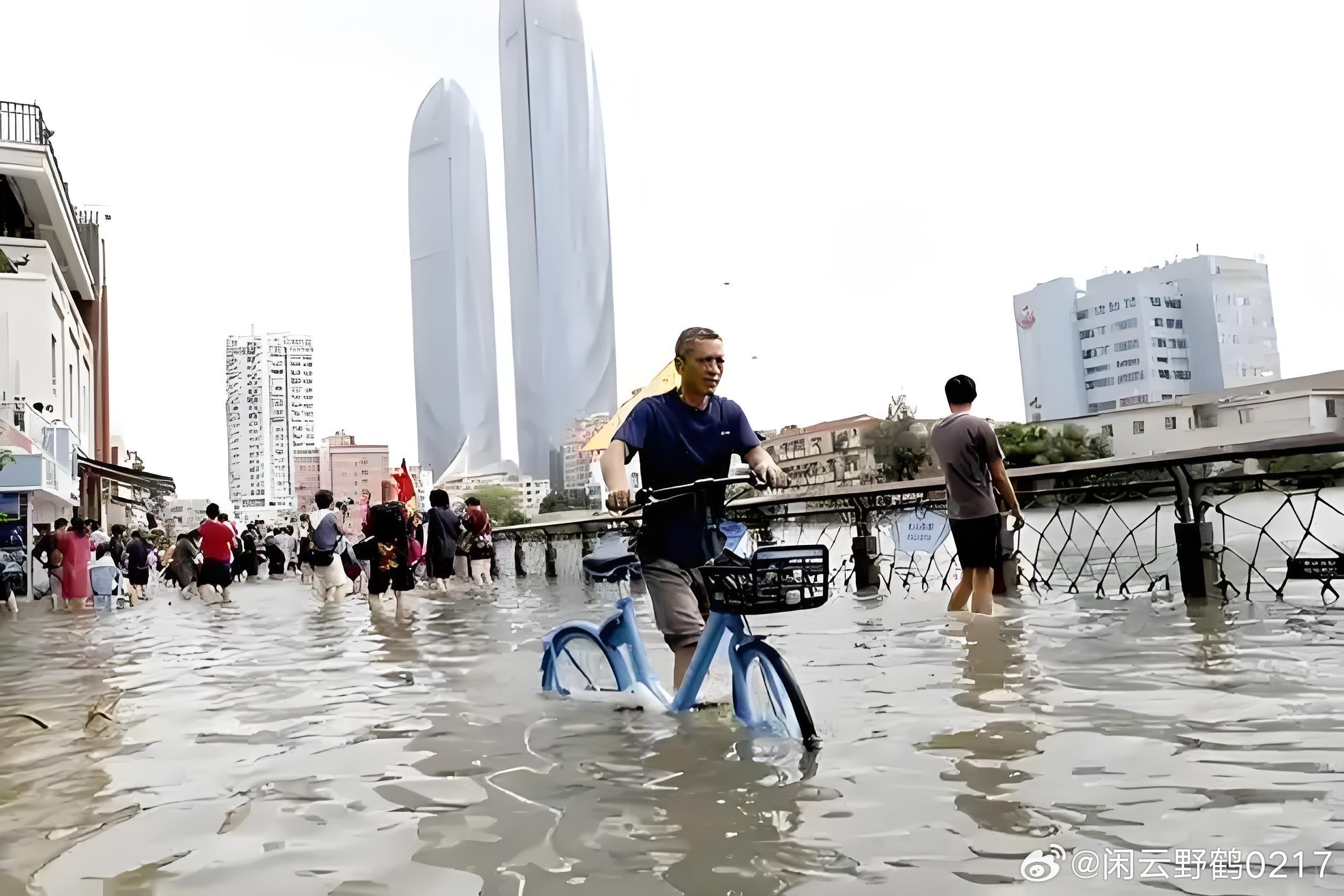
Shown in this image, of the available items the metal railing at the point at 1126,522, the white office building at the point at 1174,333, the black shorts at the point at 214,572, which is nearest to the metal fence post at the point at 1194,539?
the metal railing at the point at 1126,522

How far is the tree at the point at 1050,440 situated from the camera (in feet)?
251

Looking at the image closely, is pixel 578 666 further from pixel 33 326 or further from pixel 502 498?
pixel 502 498

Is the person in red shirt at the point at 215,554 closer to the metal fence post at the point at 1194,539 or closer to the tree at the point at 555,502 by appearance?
the metal fence post at the point at 1194,539

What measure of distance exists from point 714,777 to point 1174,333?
460 feet

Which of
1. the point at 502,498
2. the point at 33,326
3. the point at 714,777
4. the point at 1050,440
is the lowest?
the point at 714,777

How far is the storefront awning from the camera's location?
33.7 meters

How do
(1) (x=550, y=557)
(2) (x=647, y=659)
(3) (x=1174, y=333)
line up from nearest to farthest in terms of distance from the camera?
1. (2) (x=647, y=659)
2. (1) (x=550, y=557)
3. (3) (x=1174, y=333)

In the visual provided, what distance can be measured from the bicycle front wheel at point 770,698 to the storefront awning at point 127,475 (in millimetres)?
33137

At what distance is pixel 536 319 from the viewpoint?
7812 cm

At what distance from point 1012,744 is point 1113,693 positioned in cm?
117

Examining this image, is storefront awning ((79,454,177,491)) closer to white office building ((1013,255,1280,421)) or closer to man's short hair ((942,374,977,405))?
man's short hair ((942,374,977,405))

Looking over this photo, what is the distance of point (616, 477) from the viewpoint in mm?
4375

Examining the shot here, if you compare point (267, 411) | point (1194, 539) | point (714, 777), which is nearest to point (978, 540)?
point (1194, 539)

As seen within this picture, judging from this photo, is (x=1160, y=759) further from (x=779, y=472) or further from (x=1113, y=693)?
(x=779, y=472)
